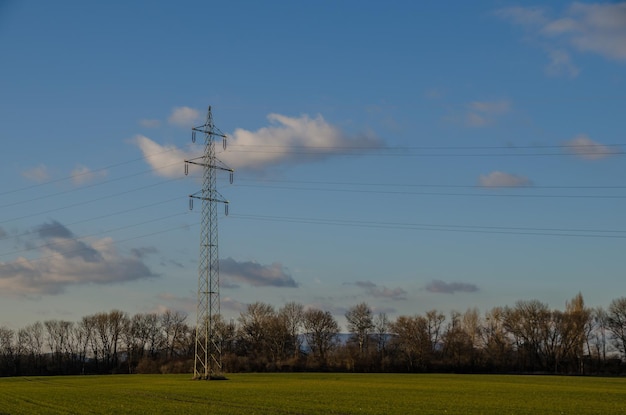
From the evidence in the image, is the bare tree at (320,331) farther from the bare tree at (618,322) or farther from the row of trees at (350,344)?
the bare tree at (618,322)

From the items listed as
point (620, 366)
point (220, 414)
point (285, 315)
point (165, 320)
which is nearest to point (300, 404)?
point (220, 414)

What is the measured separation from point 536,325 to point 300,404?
116 m

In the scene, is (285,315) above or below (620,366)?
above

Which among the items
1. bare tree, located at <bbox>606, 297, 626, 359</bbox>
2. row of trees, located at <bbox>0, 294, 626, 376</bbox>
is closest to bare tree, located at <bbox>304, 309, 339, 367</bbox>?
row of trees, located at <bbox>0, 294, 626, 376</bbox>

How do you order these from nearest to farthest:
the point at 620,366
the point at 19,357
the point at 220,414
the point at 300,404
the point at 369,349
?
the point at 220,414 < the point at 300,404 < the point at 620,366 < the point at 369,349 < the point at 19,357

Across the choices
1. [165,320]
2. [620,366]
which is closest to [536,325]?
[620,366]

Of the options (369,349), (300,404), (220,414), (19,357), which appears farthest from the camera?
(19,357)

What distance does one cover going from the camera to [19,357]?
546 ft

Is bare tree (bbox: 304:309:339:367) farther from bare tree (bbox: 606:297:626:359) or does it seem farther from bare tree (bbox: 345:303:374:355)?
bare tree (bbox: 606:297:626:359)

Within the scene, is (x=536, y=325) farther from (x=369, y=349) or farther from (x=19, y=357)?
(x=19, y=357)

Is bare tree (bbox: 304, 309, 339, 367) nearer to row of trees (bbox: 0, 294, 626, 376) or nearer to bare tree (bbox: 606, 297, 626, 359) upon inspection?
row of trees (bbox: 0, 294, 626, 376)

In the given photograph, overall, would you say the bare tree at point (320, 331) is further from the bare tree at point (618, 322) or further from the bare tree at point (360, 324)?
the bare tree at point (618, 322)

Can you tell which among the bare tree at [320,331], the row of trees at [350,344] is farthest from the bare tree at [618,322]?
the bare tree at [320,331]

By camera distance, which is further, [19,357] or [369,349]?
[19,357]
